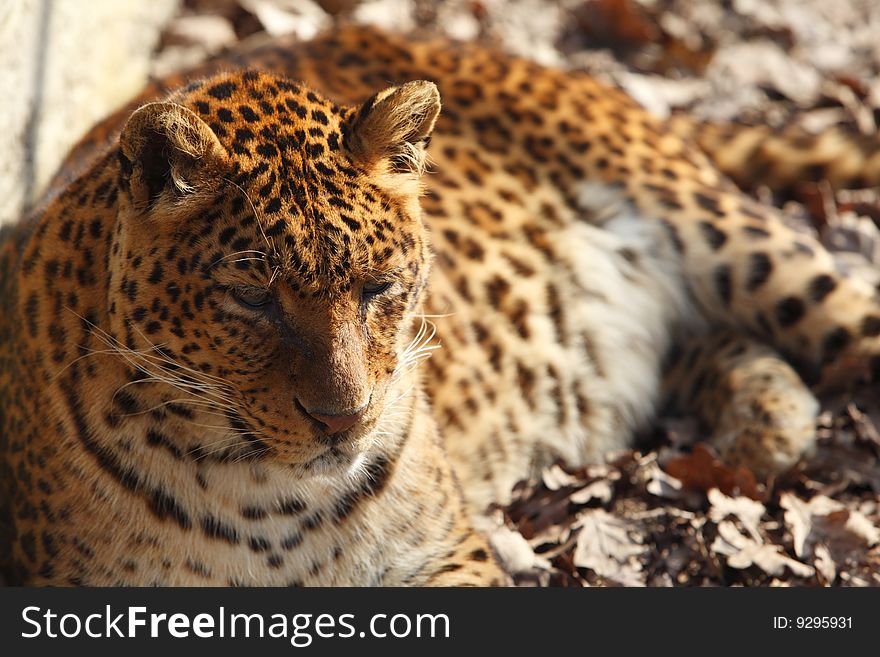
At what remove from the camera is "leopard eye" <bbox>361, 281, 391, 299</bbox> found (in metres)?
3.85

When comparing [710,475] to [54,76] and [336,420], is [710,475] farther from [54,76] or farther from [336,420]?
[54,76]

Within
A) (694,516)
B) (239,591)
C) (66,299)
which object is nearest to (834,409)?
(694,516)

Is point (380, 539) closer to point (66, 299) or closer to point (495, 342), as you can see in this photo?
point (66, 299)

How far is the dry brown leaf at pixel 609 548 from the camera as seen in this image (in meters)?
5.30

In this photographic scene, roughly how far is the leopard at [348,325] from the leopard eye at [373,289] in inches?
0.5

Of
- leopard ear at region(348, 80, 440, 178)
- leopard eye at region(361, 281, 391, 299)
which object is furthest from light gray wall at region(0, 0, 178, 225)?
leopard eye at region(361, 281, 391, 299)

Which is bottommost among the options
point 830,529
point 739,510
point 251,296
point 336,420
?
point 830,529

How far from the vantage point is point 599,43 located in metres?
9.38

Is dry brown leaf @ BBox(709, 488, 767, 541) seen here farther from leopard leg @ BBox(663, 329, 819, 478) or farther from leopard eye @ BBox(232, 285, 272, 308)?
leopard eye @ BBox(232, 285, 272, 308)

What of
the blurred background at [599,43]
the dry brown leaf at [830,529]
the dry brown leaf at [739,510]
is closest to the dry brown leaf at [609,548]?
the dry brown leaf at [739,510]

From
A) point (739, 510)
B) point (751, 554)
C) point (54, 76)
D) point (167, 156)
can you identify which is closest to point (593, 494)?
point (739, 510)

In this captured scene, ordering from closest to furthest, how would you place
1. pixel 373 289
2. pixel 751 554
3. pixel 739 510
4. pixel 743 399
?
pixel 373 289
pixel 751 554
pixel 739 510
pixel 743 399

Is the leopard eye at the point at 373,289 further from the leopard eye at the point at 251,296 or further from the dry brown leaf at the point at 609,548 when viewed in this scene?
the dry brown leaf at the point at 609,548

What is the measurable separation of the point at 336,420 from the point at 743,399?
10.5 feet
